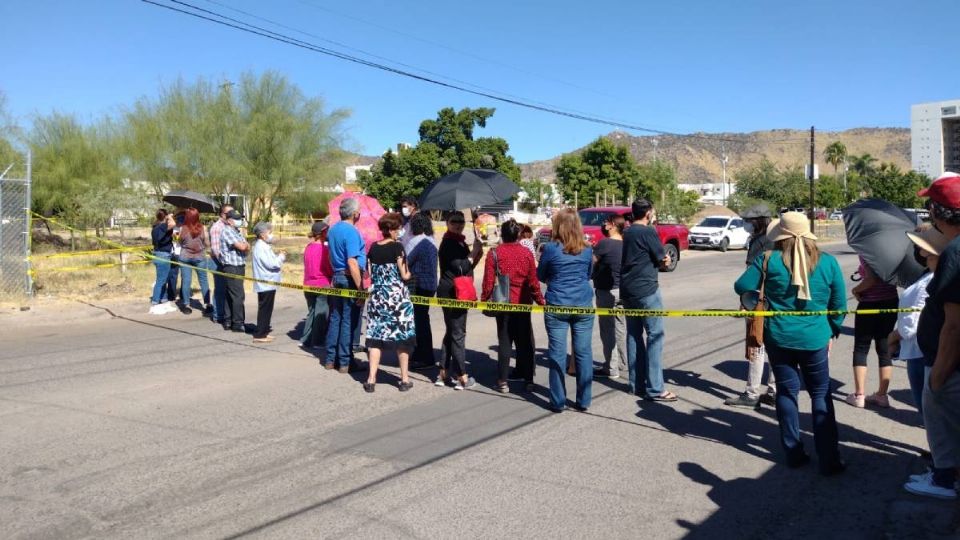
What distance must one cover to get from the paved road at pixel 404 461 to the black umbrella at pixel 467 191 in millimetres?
1926

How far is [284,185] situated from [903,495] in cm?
2379

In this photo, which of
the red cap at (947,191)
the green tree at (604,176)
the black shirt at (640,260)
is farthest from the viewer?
the green tree at (604,176)

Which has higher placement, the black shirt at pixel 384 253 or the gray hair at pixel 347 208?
the gray hair at pixel 347 208

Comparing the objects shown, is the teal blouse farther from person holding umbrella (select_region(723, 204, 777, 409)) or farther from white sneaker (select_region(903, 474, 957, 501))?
person holding umbrella (select_region(723, 204, 777, 409))

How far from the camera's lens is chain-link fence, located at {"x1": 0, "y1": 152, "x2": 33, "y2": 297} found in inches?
484

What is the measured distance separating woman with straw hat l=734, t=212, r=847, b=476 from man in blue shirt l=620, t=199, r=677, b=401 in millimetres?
1707

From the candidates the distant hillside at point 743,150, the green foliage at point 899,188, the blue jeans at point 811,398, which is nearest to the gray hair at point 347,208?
the blue jeans at point 811,398

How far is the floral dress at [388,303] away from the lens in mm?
7113

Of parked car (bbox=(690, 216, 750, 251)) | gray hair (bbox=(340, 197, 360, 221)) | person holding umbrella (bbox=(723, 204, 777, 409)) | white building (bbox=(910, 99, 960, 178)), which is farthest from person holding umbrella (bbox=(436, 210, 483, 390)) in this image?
white building (bbox=(910, 99, 960, 178))

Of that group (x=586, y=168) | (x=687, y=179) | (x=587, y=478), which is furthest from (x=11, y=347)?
(x=687, y=179)

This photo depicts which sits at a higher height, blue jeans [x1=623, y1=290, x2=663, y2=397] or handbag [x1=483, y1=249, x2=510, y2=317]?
handbag [x1=483, y1=249, x2=510, y2=317]

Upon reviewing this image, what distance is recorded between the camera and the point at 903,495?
4.61m

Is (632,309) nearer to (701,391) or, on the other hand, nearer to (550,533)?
(701,391)

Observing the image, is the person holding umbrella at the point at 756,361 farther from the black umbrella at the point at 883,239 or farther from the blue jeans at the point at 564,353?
the blue jeans at the point at 564,353
